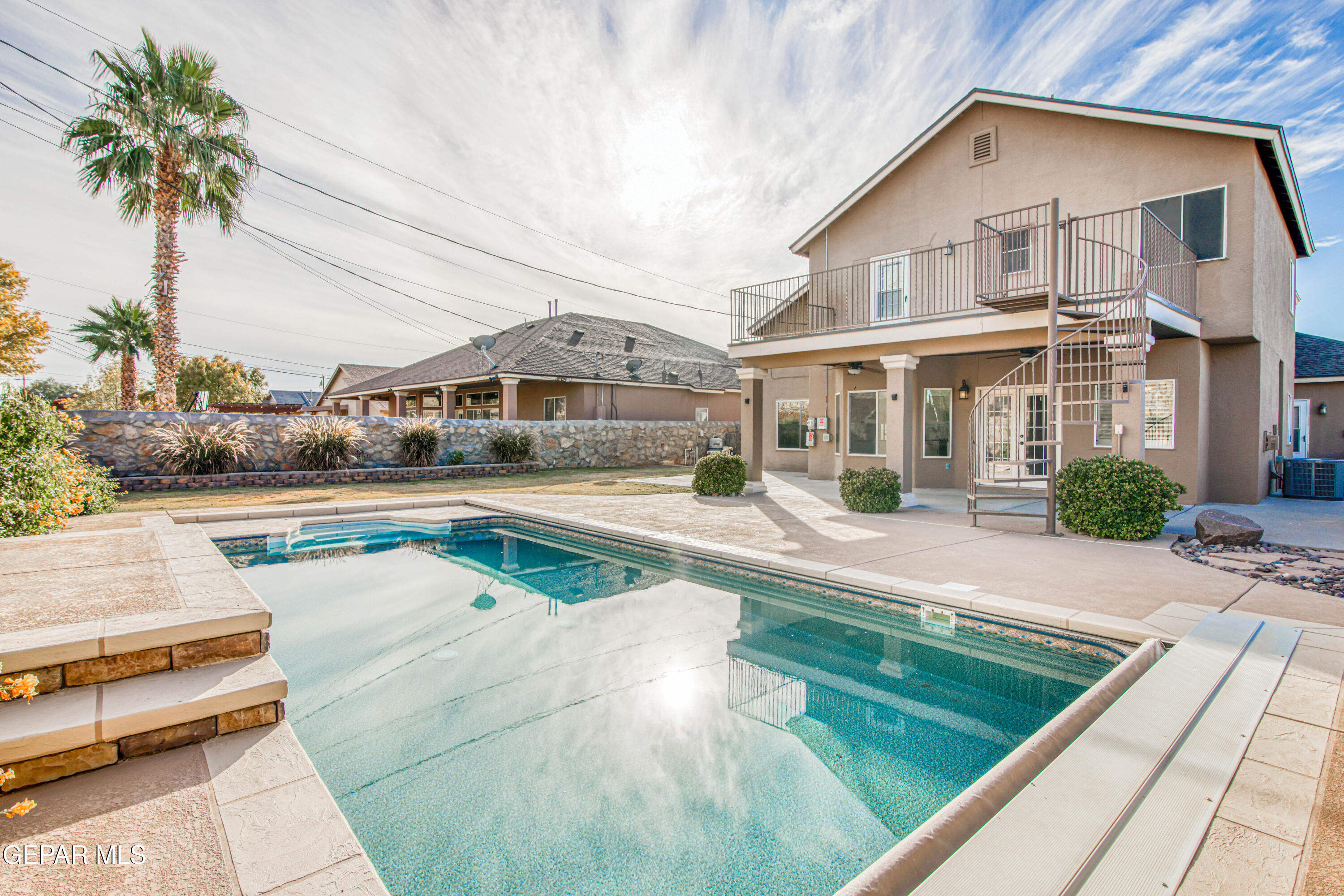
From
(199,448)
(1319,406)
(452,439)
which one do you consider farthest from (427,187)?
(1319,406)

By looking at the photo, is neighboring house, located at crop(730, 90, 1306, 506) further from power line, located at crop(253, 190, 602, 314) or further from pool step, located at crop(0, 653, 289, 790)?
power line, located at crop(253, 190, 602, 314)

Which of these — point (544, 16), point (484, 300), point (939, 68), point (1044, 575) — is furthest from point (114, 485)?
point (939, 68)

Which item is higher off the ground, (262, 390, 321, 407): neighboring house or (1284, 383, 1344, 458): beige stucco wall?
(262, 390, 321, 407): neighboring house

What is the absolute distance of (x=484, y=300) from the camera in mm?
24125

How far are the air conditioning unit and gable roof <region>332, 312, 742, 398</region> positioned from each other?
13.5 m

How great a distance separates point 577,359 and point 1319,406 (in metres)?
21.2

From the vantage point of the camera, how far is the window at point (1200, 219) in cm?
912

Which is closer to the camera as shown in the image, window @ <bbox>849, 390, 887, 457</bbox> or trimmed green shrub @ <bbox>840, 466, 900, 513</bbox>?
trimmed green shrub @ <bbox>840, 466, 900, 513</bbox>

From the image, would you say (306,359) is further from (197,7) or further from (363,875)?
(363,875)

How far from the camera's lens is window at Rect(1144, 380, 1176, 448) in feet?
31.2

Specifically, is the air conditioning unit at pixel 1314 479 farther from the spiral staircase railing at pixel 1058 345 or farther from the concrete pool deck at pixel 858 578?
the concrete pool deck at pixel 858 578

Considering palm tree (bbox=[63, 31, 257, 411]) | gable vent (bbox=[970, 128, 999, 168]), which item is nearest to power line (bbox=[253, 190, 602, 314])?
palm tree (bbox=[63, 31, 257, 411])

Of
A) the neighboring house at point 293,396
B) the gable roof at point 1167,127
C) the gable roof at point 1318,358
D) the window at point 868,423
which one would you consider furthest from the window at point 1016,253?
the neighboring house at point 293,396

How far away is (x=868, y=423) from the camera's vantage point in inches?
533
